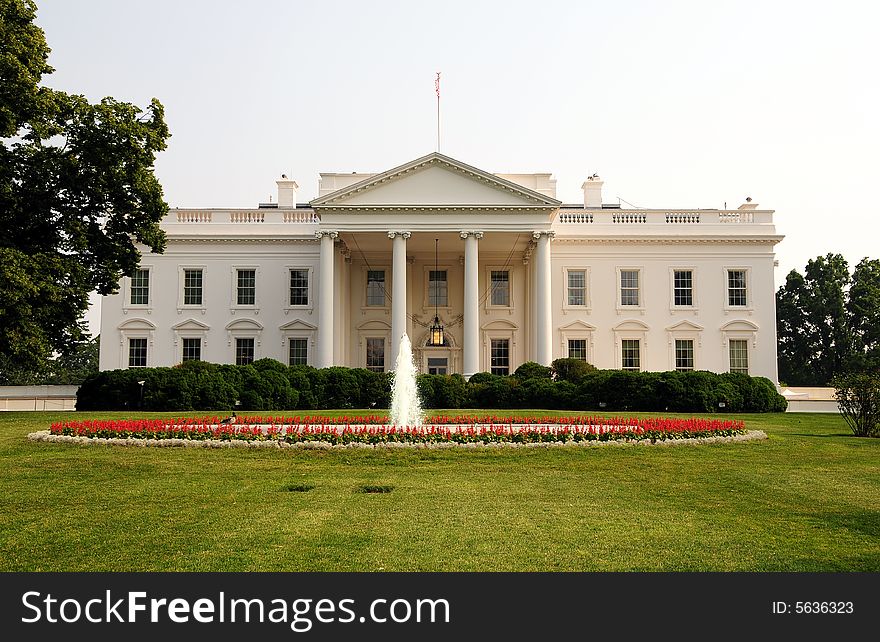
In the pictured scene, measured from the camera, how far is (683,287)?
40938 mm

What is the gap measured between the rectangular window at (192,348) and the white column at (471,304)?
46.5ft

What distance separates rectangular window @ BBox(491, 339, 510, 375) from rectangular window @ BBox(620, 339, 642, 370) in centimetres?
592

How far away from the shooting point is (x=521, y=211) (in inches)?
1451

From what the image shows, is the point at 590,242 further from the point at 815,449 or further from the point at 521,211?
the point at 815,449

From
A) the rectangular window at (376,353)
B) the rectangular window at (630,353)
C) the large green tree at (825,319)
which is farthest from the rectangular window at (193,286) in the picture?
the large green tree at (825,319)

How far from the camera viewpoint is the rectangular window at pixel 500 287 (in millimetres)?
42094

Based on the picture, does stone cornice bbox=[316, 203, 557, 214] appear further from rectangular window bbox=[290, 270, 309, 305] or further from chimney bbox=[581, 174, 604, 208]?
chimney bbox=[581, 174, 604, 208]

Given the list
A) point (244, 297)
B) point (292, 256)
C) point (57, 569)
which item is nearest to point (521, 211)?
point (292, 256)

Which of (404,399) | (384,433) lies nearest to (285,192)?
(404,399)

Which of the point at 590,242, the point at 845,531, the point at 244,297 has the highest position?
the point at 590,242

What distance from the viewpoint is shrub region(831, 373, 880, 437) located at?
1858 centimetres

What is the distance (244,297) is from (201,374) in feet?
46.7

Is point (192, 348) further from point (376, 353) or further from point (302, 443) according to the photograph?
point (302, 443)

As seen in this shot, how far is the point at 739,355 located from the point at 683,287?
4.46 meters
